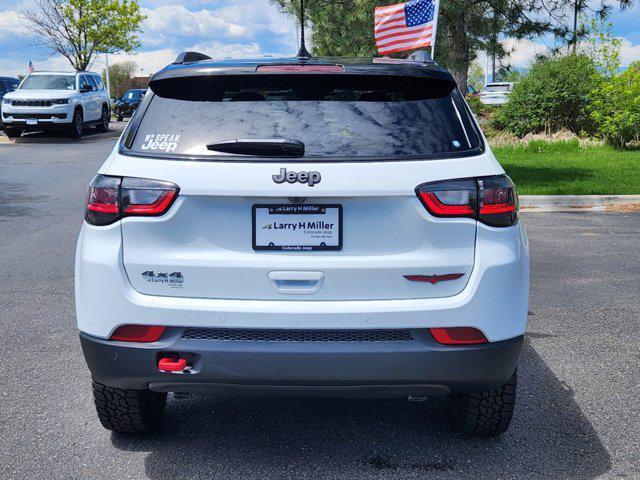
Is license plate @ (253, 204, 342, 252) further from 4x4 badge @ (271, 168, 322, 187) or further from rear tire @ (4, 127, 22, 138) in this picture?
rear tire @ (4, 127, 22, 138)

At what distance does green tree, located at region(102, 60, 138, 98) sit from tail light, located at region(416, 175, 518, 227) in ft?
273

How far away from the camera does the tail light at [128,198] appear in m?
3.21

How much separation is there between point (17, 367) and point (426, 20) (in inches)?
449

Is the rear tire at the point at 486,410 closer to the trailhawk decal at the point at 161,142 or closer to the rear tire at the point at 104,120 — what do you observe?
the trailhawk decal at the point at 161,142

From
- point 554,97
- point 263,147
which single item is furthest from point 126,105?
point 263,147

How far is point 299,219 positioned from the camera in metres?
3.18

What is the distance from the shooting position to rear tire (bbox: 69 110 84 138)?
26062 millimetres

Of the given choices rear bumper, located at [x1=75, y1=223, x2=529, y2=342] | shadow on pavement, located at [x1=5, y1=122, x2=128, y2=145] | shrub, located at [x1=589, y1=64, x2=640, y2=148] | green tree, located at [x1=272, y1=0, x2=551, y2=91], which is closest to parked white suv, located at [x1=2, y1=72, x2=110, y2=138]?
shadow on pavement, located at [x1=5, y1=122, x2=128, y2=145]

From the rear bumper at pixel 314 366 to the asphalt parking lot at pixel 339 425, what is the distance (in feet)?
1.53

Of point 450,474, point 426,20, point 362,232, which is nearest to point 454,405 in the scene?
point 450,474

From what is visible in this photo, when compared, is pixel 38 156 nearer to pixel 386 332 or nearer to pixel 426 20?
pixel 426 20

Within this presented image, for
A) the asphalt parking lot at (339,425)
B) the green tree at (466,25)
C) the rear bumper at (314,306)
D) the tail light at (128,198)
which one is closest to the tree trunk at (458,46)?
the green tree at (466,25)

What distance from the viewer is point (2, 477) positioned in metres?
3.49

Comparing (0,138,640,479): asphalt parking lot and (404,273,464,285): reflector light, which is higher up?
(404,273,464,285): reflector light
